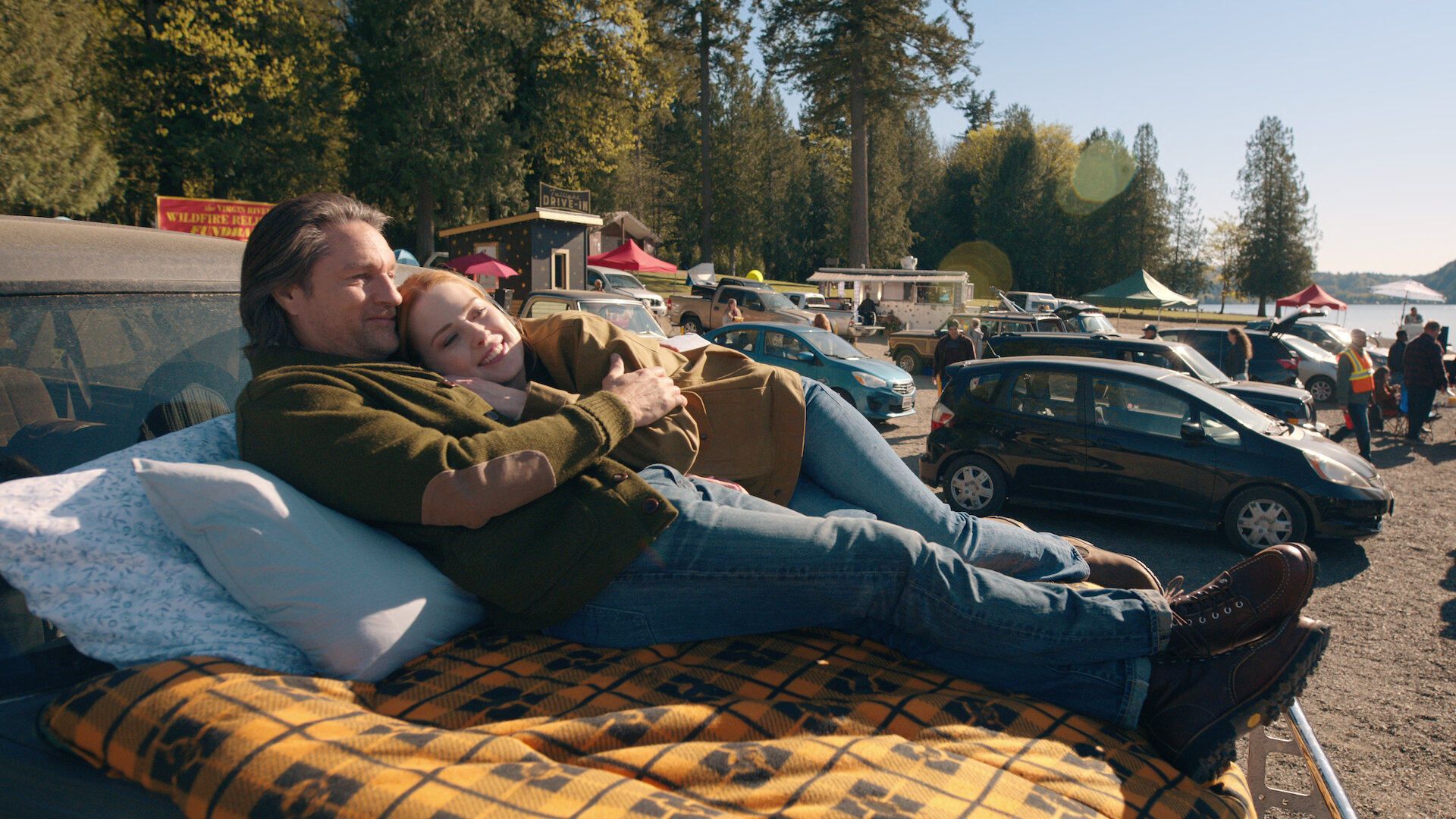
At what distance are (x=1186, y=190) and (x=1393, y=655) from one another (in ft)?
245

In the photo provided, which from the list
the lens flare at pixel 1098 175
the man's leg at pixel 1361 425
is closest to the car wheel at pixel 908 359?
the man's leg at pixel 1361 425

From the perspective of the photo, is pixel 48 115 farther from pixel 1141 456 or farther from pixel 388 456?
pixel 388 456

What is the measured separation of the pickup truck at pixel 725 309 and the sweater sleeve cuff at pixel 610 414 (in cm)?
2429

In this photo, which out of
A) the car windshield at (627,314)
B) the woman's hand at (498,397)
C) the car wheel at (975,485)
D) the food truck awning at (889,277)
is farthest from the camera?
the food truck awning at (889,277)

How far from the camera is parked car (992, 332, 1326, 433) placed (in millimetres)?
11117

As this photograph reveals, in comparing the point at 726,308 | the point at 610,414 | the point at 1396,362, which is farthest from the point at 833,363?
the point at 726,308

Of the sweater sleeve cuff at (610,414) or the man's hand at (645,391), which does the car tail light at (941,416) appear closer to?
the man's hand at (645,391)

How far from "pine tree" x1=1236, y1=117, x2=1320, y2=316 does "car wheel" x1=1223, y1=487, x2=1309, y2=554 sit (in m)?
67.4

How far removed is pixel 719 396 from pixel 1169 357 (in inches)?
436

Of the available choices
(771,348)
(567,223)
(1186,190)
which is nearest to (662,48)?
(567,223)

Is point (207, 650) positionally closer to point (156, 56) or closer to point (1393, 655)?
point (1393, 655)

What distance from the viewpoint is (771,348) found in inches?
607

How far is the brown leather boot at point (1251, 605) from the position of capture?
2.10 metres

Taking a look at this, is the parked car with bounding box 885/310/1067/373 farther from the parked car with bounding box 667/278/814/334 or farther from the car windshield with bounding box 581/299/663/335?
the car windshield with bounding box 581/299/663/335
